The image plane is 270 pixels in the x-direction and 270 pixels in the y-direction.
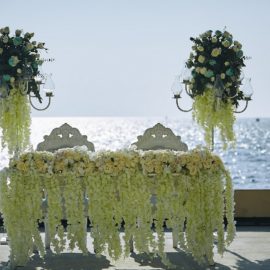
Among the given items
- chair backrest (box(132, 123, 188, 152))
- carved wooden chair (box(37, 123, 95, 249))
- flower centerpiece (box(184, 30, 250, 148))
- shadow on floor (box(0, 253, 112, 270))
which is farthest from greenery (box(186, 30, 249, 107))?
shadow on floor (box(0, 253, 112, 270))

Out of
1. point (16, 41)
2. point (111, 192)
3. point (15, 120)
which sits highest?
point (16, 41)

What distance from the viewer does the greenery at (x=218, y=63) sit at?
29.0ft

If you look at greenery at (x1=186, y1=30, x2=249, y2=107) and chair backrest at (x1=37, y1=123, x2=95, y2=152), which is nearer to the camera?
chair backrest at (x1=37, y1=123, x2=95, y2=152)

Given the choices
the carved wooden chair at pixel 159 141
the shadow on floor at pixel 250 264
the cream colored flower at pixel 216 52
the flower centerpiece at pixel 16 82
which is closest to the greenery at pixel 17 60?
the flower centerpiece at pixel 16 82

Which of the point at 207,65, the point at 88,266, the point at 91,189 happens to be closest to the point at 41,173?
the point at 91,189

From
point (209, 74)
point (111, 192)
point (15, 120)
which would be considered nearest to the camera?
point (111, 192)

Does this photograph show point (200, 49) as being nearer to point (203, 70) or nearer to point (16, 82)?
point (203, 70)

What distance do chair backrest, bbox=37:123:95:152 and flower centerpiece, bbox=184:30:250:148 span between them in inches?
56.9

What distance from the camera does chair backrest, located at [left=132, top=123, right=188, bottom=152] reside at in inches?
319

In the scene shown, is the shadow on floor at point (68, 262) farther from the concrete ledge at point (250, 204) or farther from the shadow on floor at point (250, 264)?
the concrete ledge at point (250, 204)

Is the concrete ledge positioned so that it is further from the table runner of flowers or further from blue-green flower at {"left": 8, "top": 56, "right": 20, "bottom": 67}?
blue-green flower at {"left": 8, "top": 56, "right": 20, "bottom": 67}

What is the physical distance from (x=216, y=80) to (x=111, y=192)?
252 cm

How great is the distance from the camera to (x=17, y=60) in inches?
325

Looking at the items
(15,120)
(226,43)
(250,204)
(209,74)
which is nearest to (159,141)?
(209,74)
